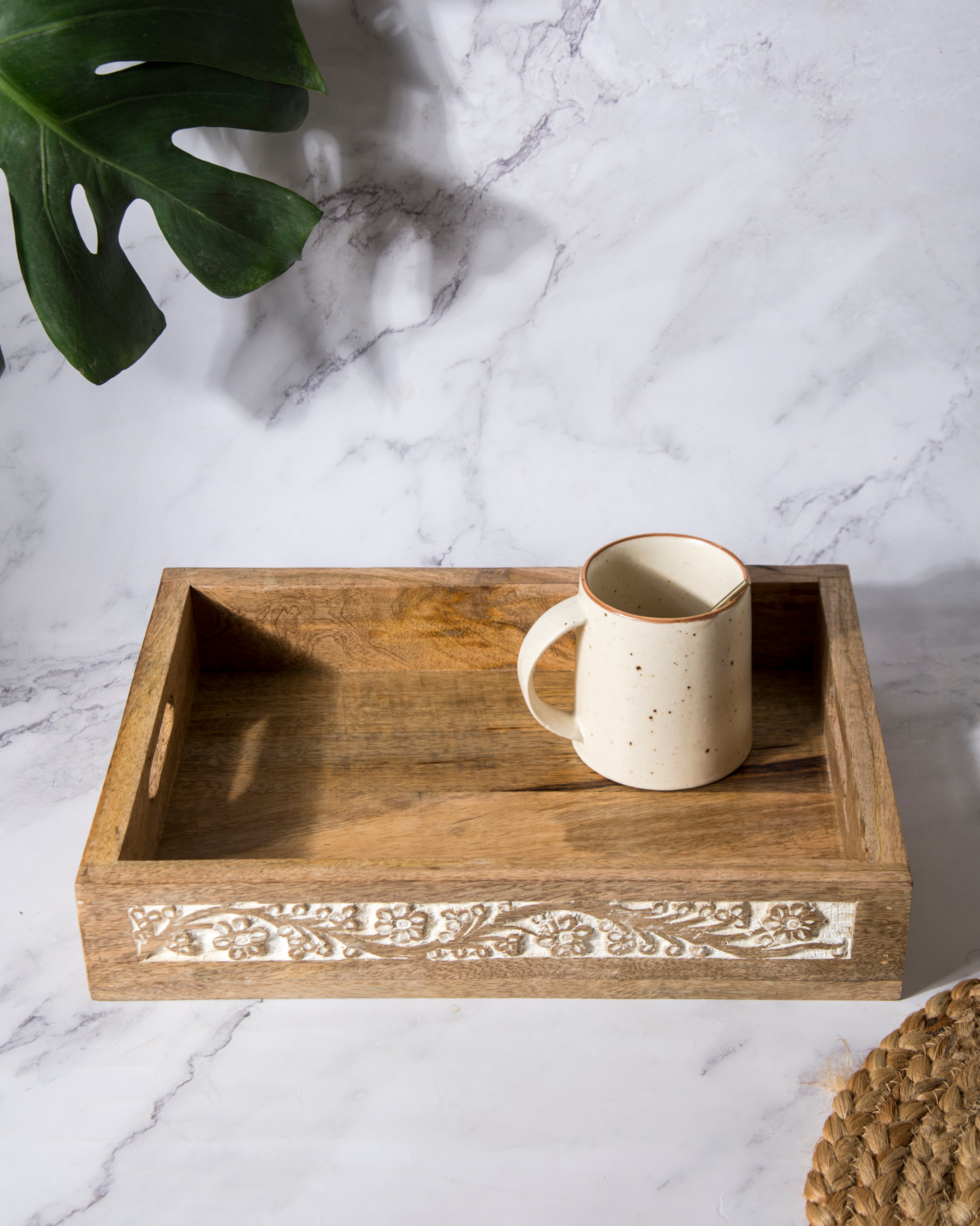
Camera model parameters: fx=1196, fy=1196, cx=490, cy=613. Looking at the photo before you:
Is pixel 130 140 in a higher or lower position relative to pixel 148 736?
higher

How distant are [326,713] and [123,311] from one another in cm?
31

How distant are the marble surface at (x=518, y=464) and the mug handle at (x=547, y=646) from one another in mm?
181

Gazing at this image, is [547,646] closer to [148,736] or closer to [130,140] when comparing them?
[148,736]

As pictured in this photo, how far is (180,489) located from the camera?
3.24 ft

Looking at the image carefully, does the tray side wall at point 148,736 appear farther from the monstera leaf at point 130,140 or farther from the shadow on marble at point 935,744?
the shadow on marble at point 935,744

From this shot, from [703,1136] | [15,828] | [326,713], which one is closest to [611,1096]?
[703,1136]

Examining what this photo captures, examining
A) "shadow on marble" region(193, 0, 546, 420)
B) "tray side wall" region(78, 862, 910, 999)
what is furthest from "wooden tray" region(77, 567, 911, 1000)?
"shadow on marble" region(193, 0, 546, 420)

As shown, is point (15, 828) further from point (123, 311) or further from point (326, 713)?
point (123, 311)

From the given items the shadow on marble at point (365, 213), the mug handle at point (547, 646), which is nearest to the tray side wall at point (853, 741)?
the mug handle at point (547, 646)

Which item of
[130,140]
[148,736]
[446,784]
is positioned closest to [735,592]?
[446,784]

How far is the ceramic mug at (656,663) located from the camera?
0.72m

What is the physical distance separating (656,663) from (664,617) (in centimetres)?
9

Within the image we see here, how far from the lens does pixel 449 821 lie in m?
0.77

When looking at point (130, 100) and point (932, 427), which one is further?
point (932, 427)
